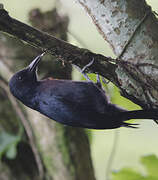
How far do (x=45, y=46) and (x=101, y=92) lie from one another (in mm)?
782

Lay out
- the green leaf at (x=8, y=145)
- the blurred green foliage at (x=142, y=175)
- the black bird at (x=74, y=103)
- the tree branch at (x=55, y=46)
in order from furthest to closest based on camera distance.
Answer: the green leaf at (x=8, y=145) < the blurred green foliage at (x=142, y=175) < the black bird at (x=74, y=103) < the tree branch at (x=55, y=46)

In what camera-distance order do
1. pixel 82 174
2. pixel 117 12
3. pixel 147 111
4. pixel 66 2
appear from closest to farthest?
pixel 117 12, pixel 147 111, pixel 82 174, pixel 66 2

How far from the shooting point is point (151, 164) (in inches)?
100

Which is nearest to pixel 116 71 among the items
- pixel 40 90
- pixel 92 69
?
pixel 92 69

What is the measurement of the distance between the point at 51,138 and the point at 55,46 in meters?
1.59

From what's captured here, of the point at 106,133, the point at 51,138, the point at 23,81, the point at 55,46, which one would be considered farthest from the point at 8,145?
the point at 106,133

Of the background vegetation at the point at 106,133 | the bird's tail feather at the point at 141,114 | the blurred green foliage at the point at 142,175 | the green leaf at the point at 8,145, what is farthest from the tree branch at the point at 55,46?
the green leaf at the point at 8,145

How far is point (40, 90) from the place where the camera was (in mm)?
2496

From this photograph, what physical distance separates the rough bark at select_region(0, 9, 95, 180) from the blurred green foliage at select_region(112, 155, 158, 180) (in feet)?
1.70

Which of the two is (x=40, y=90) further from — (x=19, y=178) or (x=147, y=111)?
(x=19, y=178)

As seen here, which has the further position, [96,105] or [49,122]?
[49,122]

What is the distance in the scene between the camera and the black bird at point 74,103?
224cm

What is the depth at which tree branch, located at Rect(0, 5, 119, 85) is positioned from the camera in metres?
1.58

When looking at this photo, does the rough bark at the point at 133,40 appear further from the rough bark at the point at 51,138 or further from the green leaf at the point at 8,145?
the green leaf at the point at 8,145
